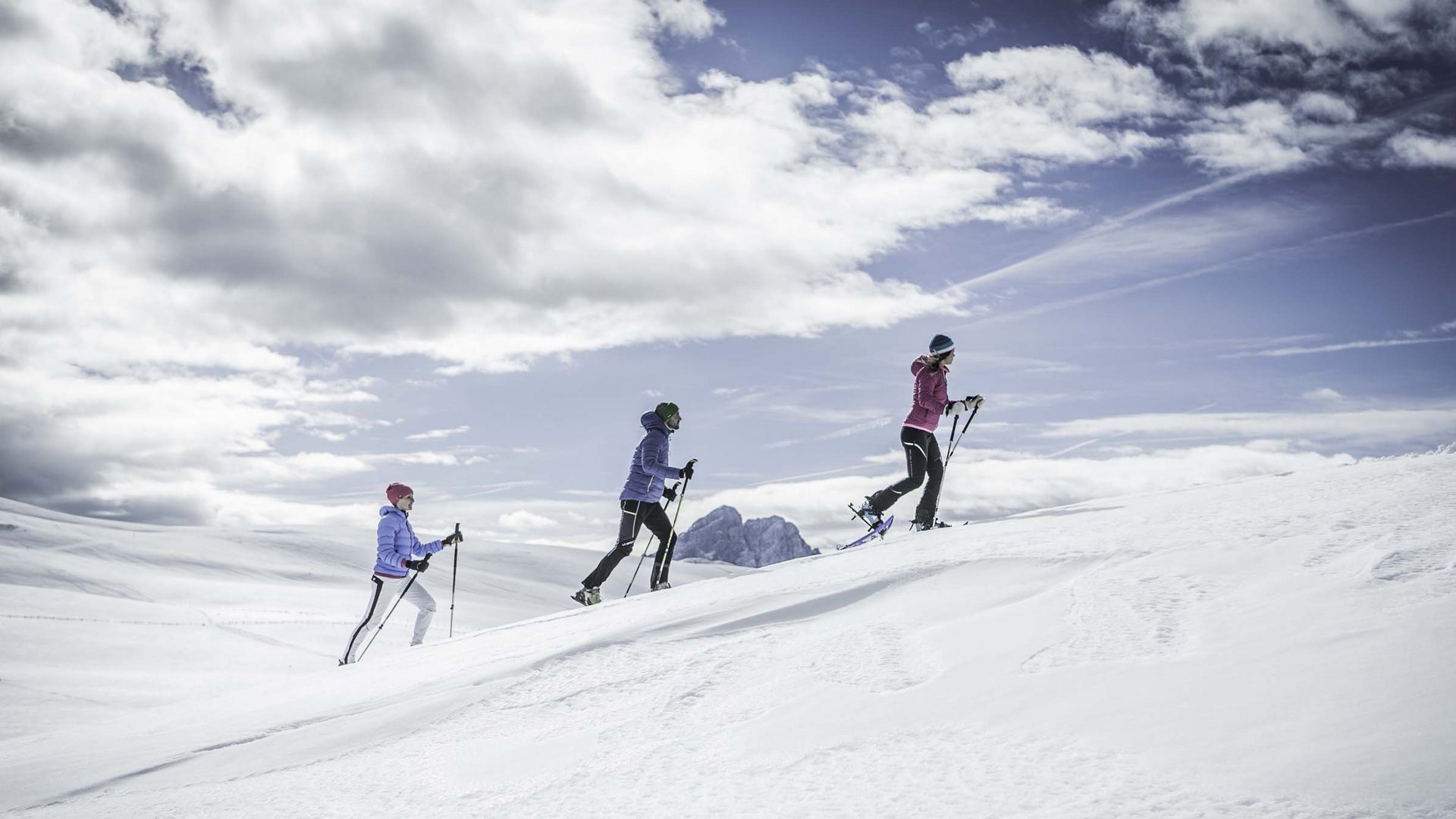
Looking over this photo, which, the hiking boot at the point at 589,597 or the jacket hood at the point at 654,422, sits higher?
the jacket hood at the point at 654,422

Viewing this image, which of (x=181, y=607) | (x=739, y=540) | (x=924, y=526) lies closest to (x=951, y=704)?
(x=924, y=526)

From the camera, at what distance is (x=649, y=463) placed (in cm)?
997

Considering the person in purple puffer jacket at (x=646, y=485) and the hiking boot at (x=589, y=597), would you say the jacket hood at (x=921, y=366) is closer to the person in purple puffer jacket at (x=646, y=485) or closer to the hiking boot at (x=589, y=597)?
the person in purple puffer jacket at (x=646, y=485)

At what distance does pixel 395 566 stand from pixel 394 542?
245mm

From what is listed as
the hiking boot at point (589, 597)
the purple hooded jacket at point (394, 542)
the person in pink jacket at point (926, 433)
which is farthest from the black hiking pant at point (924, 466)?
the purple hooded jacket at point (394, 542)

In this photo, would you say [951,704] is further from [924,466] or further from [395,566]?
[395,566]

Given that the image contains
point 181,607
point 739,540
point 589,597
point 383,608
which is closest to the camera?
point 383,608

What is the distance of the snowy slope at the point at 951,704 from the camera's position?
2.37 metres

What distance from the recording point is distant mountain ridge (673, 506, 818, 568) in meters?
111

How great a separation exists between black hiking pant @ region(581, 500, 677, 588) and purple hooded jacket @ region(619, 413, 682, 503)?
3.7 inches

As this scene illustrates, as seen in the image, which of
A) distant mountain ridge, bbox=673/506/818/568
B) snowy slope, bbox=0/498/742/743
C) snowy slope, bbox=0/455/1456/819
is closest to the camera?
snowy slope, bbox=0/455/1456/819

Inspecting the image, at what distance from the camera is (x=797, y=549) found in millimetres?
114625

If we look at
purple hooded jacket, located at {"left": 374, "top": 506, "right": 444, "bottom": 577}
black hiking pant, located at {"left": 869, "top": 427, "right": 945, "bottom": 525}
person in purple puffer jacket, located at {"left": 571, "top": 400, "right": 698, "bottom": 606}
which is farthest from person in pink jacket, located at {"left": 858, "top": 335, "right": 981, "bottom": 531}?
purple hooded jacket, located at {"left": 374, "top": 506, "right": 444, "bottom": 577}

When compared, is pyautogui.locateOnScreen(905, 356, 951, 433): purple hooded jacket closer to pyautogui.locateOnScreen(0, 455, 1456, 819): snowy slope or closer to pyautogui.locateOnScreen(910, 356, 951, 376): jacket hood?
pyautogui.locateOnScreen(910, 356, 951, 376): jacket hood
